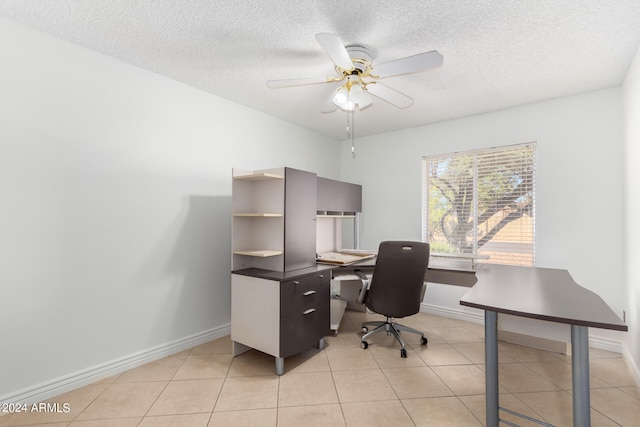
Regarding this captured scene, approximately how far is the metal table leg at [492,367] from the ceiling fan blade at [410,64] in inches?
58.5

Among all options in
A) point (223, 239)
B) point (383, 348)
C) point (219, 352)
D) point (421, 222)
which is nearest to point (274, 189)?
point (223, 239)

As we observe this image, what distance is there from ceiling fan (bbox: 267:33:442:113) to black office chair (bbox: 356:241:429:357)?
4.22 feet

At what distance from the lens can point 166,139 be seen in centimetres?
268

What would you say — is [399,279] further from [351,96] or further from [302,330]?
[351,96]

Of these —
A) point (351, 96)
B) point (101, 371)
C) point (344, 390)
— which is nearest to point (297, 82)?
point (351, 96)

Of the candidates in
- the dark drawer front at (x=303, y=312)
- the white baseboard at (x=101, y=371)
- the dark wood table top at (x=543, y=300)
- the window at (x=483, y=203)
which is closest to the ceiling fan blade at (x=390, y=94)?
the dark wood table top at (x=543, y=300)

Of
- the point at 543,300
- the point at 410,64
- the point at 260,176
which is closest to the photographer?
the point at 543,300

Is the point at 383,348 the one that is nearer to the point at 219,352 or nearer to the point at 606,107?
the point at 219,352

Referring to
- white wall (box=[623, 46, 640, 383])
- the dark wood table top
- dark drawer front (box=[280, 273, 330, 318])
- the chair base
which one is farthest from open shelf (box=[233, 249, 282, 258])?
white wall (box=[623, 46, 640, 383])

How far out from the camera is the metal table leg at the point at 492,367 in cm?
160

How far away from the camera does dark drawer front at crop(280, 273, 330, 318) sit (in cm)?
232

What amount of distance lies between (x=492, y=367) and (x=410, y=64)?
183 centimetres

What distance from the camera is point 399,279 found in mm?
2707

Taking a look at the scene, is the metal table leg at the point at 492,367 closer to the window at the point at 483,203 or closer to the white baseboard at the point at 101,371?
the window at the point at 483,203
